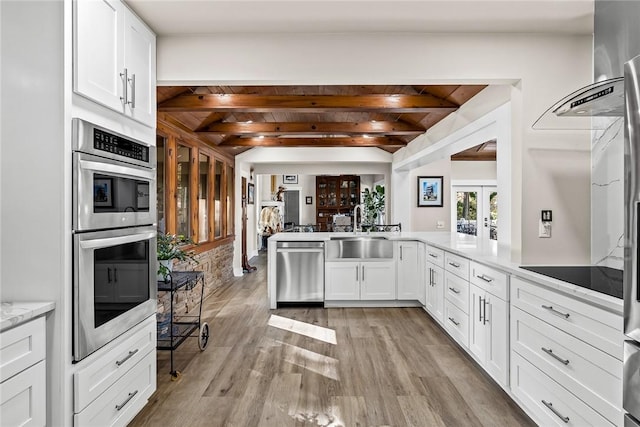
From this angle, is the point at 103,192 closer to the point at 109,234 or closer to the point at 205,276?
the point at 109,234

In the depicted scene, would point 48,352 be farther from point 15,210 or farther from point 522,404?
point 522,404

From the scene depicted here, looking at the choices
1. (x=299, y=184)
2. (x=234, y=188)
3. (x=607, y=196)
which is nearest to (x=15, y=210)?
(x=607, y=196)

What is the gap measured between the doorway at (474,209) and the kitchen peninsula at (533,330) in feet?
13.1

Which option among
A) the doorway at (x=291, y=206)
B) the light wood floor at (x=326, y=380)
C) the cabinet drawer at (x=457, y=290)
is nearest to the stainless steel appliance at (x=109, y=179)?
the light wood floor at (x=326, y=380)

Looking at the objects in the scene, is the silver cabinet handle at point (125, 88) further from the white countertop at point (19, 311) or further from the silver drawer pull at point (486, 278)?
the silver drawer pull at point (486, 278)

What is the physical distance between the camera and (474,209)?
780cm

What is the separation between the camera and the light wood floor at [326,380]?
7.25 feet

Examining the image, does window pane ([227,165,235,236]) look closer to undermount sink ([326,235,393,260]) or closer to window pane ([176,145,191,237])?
window pane ([176,145,191,237])

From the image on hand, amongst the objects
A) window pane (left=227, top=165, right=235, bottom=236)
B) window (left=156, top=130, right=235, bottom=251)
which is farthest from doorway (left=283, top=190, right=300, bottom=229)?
window (left=156, top=130, right=235, bottom=251)

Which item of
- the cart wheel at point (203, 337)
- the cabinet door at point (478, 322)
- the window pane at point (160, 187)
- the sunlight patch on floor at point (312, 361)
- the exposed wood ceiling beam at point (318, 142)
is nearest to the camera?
the cabinet door at point (478, 322)

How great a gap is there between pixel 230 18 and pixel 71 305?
179 cm

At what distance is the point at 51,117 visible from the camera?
1566 mm

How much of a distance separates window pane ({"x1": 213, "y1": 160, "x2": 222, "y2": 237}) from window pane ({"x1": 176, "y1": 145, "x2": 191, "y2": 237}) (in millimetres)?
973

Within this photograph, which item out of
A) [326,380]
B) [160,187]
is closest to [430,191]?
[160,187]
